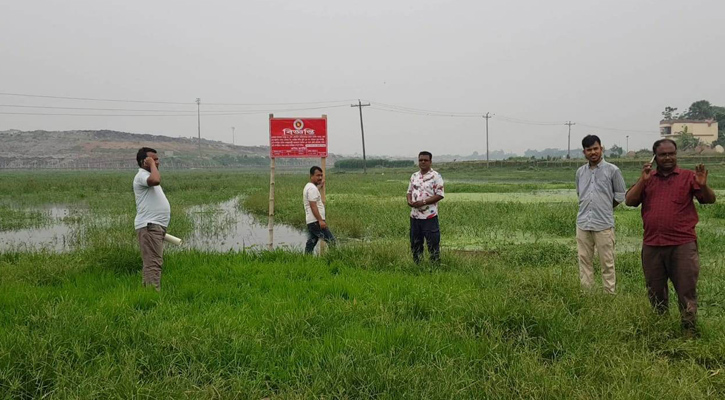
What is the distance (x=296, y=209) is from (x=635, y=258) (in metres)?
10.00

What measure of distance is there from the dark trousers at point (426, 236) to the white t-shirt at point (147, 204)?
311 cm

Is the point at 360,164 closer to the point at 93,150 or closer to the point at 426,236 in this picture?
the point at 426,236

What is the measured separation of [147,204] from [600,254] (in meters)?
4.90

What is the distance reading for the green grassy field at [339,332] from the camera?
9.56 ft

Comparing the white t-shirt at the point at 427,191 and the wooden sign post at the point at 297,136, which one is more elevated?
the wooden sign post at the point at 297,136

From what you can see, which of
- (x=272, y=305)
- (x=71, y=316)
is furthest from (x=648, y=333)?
(x=71, y=316)

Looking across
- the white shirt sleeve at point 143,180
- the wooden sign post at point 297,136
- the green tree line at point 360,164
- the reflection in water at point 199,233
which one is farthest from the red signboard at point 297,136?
the green tree line at point 360,164

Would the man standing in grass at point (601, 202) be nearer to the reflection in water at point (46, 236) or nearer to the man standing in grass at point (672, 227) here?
the man standing in grass at point (672, 227)

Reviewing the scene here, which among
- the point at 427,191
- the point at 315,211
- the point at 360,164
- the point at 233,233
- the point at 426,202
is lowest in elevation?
the point at 233,233

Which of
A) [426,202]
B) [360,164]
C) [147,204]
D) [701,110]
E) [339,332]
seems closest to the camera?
[339,332]

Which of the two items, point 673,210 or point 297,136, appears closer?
point 673,210

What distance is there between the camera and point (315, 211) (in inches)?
264

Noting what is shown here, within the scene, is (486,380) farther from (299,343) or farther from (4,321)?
(4,321)

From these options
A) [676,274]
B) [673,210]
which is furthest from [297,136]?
[676,274]
